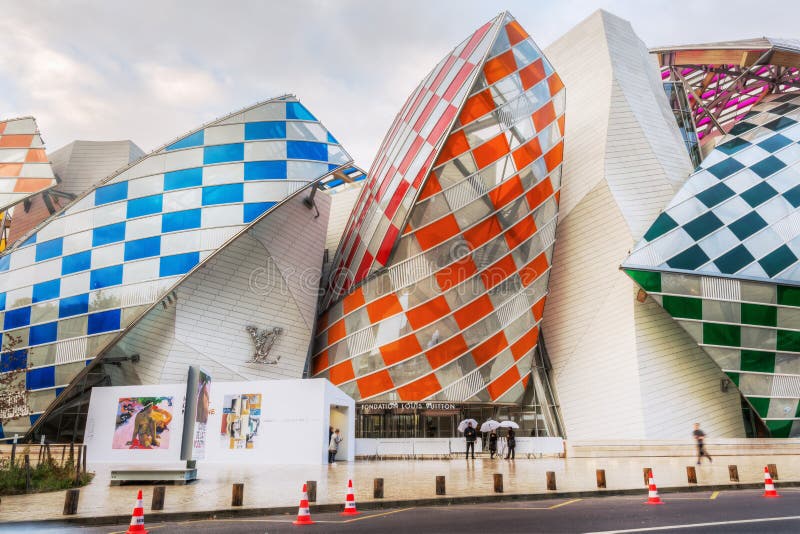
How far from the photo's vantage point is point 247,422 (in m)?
22.3

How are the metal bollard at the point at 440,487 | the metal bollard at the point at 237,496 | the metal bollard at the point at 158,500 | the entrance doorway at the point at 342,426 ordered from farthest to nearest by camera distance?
the entrance doorway at the point at 342,426 → the metal bollard at the point at 440,487 → the metal bollard at the point at 237,496 → the metal bollard at the point at 158,500

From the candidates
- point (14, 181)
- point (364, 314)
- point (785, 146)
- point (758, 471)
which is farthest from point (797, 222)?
point (14, 181)

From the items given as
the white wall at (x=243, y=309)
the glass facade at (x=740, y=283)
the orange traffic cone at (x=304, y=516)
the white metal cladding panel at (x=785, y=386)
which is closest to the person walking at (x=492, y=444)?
the glass facade at (x=740, y=283)

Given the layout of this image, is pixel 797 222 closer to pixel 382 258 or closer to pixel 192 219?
pixel 382 258

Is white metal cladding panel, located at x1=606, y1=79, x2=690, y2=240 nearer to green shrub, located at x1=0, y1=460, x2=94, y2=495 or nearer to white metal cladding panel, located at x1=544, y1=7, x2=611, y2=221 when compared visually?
white metal cladding panel, located at x1=544, y1=7, x2=611, y2=221

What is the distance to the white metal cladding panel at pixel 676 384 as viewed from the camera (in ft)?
86.2

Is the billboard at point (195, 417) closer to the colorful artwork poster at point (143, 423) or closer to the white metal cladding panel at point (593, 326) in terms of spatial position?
the colorful artwork poster at point (143, 423)

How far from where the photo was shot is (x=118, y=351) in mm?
25859

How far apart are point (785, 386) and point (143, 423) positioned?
25462 mm

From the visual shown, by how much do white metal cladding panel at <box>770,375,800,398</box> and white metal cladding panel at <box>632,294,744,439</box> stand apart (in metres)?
2.32

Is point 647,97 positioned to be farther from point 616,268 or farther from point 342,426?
point 342,426

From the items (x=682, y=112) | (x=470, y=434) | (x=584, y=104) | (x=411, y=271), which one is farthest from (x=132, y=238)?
(x=682, y=112)

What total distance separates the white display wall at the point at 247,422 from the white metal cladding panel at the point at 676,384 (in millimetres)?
13903

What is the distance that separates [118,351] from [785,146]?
32162 mm
